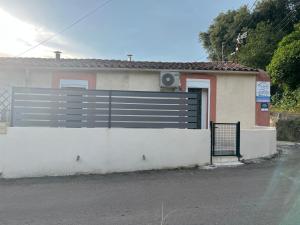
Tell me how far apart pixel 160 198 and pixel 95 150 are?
10.8 feet


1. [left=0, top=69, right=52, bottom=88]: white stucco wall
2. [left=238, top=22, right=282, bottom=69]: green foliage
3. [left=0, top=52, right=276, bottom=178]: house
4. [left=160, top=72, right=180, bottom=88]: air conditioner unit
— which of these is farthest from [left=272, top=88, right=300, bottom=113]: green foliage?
[left=0, top=69, right=52, bottom=88]: white stucco wall

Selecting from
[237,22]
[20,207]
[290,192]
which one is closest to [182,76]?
[290,192]

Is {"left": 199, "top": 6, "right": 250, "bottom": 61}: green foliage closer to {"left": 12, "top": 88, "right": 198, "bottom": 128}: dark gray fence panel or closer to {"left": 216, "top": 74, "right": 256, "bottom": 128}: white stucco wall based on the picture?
{"left": 216, "top": 74, "right": 256, "bottom": 128}: white stucco wall

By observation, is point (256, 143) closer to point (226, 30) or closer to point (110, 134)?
point (110, 134)

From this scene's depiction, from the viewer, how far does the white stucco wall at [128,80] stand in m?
14.7

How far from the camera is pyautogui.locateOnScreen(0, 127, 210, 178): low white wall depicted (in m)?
9.38

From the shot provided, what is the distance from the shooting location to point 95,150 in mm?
9742

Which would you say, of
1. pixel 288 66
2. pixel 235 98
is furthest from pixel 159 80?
pixel 288 66

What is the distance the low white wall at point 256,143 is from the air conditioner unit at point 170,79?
3984 millimetres

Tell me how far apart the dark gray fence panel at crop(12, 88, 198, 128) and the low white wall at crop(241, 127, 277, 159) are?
1887mm

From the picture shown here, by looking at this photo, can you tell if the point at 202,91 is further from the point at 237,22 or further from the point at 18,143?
the point at 237,22

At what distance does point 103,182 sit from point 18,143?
8.07ft

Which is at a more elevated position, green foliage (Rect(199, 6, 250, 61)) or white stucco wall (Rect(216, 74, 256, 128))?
green foliage (Rect(199, 6, 250, 61))

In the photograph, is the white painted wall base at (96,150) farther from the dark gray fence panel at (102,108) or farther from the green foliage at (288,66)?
the green foliage at (288,66)
